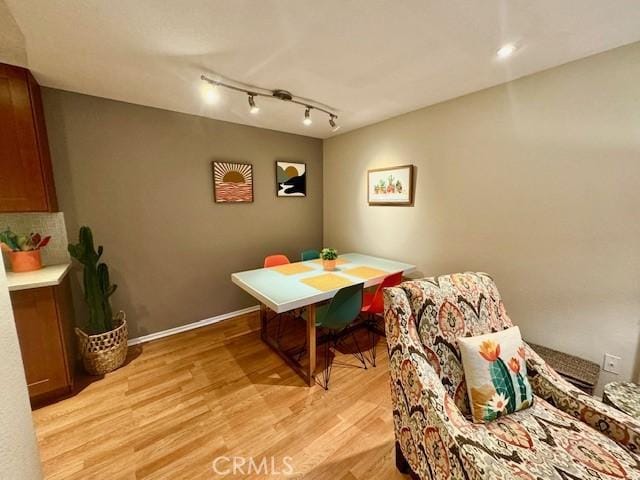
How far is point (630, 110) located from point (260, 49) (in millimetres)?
2288

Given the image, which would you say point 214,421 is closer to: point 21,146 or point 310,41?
point 21,146

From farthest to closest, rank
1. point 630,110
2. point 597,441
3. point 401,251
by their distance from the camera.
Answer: point 401,251 → point 630,110 → point 597,441

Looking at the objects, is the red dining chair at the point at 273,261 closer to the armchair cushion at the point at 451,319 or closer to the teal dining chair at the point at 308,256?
the teal dining chair at the point at 308,256

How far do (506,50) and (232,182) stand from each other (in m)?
2.67

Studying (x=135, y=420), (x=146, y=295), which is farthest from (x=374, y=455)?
(x=146, y=295)

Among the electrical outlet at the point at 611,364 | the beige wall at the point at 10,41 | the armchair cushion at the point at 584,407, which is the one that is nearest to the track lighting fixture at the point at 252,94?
the beige wall at the point at 10,41

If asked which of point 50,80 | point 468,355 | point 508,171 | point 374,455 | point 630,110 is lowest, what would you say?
point 374,455

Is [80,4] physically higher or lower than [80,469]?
higher

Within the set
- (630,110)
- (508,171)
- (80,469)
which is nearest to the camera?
(80,469)

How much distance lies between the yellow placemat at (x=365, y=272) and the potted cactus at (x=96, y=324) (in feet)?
6.88

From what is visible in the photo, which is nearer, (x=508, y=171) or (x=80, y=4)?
(x=80, y=4)

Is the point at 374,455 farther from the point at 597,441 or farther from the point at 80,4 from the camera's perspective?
the point at 80,4

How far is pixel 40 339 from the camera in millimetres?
1802

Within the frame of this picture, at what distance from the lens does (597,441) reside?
101 cm
